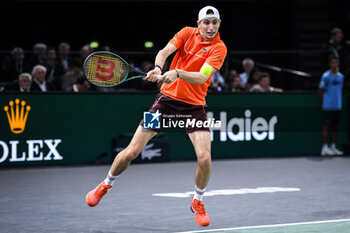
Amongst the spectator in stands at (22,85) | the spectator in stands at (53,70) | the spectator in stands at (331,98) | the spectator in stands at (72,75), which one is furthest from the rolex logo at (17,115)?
the spectator in stands at (331,98)

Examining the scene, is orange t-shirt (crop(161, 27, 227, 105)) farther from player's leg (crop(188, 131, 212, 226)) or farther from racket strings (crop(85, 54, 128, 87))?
racket strings (crop(85, 54, 128, 87))

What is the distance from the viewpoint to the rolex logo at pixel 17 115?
36.0ft

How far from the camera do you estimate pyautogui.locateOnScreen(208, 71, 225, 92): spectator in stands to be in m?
12.3

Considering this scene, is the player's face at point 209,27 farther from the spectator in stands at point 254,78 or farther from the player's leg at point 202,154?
the spectator in stands at point 254,78

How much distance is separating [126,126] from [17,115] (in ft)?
6.59

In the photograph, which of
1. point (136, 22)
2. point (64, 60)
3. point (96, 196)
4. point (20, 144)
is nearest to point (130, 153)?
point (96, 196)

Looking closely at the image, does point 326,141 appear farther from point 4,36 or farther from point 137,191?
point 4,36

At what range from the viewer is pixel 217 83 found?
12398 millimetres

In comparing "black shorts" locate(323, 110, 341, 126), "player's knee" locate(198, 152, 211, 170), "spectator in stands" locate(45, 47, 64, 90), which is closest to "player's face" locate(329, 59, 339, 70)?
"black shorts" locate(323, 110, 341, 126)

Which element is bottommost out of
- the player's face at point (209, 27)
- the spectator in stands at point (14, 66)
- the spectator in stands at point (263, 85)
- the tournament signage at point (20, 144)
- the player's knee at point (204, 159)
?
the tournament signage at point (20, 144)

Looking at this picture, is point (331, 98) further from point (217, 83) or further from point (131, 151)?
point (131, 151)

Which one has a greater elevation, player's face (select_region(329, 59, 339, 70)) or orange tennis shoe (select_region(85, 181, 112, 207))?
player's face (select_region(329, 59, 339, 70))

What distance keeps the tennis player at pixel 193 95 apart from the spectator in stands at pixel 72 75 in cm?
514

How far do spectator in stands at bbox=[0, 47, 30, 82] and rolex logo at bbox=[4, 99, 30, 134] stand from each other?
442 mm
